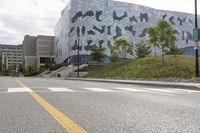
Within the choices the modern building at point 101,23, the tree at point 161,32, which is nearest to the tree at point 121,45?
the modern building at point 101,23

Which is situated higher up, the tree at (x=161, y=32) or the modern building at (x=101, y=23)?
the modern building at (x=101, y=23)

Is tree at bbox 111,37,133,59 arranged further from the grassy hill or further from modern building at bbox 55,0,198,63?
modern building at bbox 55,0,198,63

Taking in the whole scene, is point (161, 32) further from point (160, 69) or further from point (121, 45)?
point (121, 45)

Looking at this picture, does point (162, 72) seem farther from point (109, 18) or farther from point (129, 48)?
point (109, 18)

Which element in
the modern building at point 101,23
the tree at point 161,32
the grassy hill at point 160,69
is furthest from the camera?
the modern building at point 101,23

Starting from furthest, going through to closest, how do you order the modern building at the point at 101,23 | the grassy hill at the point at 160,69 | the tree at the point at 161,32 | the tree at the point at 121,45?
the modern building at the point at 101,23, the tree at the point at 121,45, the tree at the point at 161,32, the grassy hill at the point at 160,69

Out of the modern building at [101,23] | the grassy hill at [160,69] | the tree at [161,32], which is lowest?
the grassy hill at [160,69]

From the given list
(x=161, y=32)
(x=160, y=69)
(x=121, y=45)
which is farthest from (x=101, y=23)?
(x=160, y=69)

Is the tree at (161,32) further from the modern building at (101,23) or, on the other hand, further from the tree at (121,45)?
the modern building at (101,23)

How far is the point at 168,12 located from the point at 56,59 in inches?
1953

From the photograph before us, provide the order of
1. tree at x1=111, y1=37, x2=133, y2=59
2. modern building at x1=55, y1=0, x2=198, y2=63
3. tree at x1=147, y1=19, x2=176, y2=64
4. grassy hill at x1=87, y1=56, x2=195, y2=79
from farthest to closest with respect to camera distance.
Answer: modern building at x1=55, y1=0, x2=198, y2=63
tree at x1=111, y1=37, x2=133, y2=59
tree at x1=147, y1=19, x2=176, y2=64
grassy hill at x1=87, y1=56, x2=195, y2=79

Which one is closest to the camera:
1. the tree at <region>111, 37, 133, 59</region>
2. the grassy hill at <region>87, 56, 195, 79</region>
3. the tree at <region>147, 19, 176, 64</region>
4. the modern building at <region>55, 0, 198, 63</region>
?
the grassy hill at <region>87, 56, 195, 79</region>

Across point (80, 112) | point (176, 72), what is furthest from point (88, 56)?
point (80, 112)

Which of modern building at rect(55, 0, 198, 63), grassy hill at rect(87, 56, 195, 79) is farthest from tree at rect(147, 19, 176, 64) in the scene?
modern building at rect(55, 0, 198, 63)
